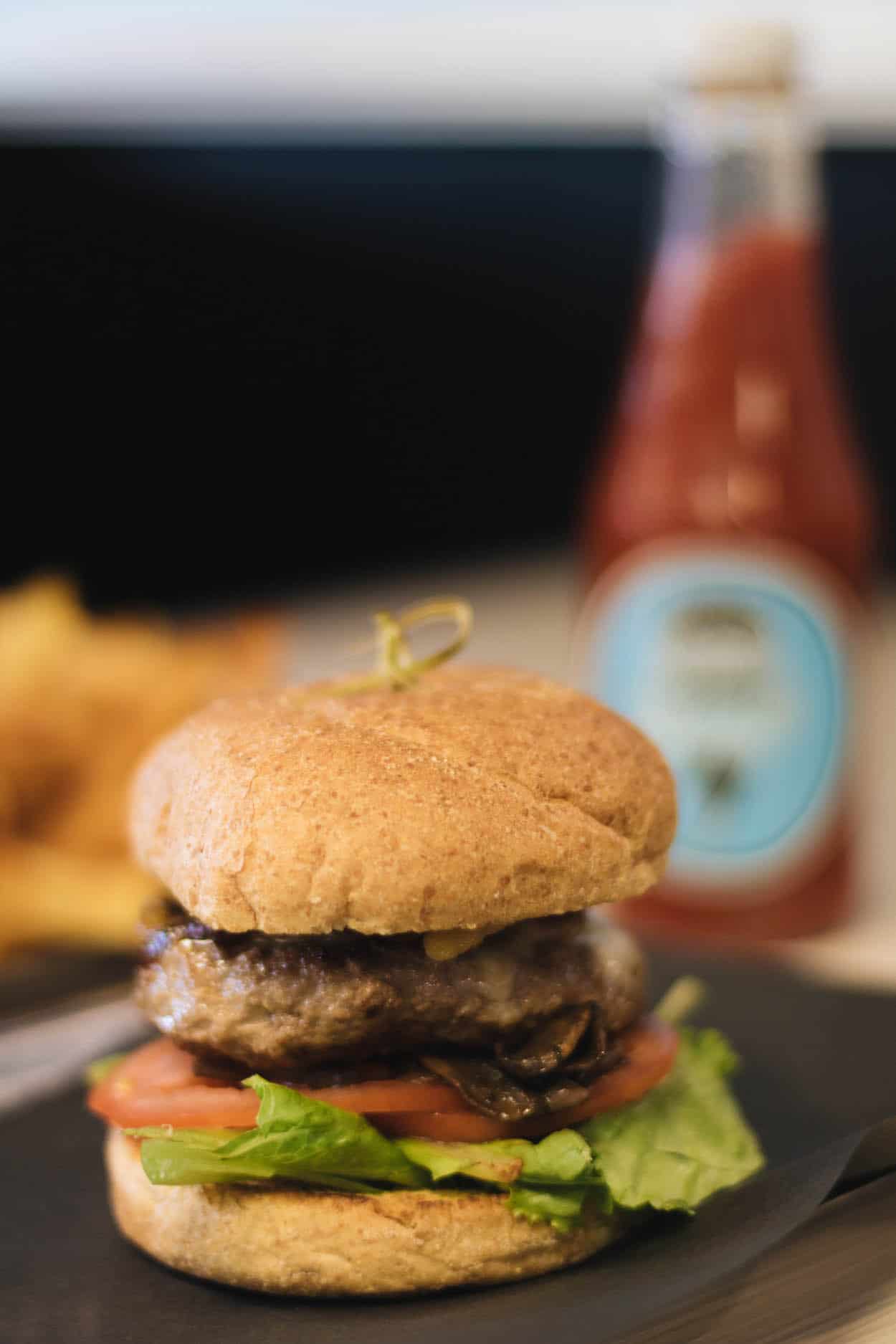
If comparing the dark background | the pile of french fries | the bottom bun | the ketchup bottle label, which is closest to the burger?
the bottom bun

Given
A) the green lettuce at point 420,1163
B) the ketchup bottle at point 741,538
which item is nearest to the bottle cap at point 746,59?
the ketchup bottle at point 741,538

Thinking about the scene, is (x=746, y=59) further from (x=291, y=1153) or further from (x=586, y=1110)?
(x=291, y=1153)

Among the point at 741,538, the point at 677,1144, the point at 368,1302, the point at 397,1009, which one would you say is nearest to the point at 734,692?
the point at 741,538

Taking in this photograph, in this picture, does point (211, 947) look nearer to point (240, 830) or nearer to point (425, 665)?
point (240, 830)

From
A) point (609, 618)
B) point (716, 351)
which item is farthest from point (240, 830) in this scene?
point (716, 351)

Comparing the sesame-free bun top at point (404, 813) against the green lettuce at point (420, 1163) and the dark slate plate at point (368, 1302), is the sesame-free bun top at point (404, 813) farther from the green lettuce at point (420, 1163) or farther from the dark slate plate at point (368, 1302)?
the dark slate plate at point (368, 1302)

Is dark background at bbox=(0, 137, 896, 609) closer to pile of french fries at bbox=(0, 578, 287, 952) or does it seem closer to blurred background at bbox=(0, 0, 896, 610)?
blurred background at bbox=(0, 0, 896, 610)
